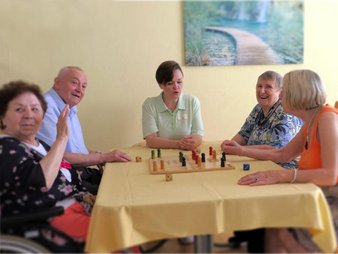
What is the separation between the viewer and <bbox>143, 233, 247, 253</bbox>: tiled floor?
133cm

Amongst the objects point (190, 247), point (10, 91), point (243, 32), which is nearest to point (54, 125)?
point (10, 91)

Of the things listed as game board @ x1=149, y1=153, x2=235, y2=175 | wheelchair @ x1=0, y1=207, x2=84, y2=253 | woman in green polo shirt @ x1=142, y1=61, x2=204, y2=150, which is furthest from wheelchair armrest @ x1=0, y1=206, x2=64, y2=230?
woman in green polo shirt @ x1=142, y1=61, x2=204, y2=150

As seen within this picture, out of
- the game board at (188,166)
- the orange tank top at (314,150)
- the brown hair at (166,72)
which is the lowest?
the game board at (188,166)

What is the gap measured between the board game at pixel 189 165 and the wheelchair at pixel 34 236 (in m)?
0.48

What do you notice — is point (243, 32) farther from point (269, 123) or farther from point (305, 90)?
point (305, 90)

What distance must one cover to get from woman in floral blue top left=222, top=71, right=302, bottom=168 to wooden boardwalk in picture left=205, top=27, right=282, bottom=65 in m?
0.82

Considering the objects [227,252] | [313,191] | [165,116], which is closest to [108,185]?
[227,252]

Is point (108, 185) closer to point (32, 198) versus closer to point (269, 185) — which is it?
point (32, 198)

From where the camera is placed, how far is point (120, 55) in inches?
116

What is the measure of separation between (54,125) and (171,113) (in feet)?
2.71

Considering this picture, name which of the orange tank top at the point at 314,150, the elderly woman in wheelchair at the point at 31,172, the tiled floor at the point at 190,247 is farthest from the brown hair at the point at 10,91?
the orange tank top at the point at 314,150

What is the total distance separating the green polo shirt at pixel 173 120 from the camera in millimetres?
2488

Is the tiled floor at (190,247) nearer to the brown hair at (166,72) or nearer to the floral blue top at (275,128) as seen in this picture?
the floral blue top at (275,128)

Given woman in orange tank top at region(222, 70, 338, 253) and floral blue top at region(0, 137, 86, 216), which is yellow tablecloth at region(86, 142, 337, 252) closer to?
woman in orange tank top at region(222, 70, 338, 253)
